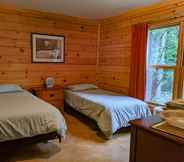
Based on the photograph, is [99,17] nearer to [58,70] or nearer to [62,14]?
[62,14]

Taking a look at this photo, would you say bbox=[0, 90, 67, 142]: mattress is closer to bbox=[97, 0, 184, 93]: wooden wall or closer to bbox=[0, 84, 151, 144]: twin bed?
bbox=[0, 84, 151, 144]: twin bed

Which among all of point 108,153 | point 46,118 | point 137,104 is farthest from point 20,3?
point 108,153

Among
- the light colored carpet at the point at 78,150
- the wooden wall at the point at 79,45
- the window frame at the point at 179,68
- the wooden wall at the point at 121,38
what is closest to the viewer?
the light colored carpet at the point at 78,150

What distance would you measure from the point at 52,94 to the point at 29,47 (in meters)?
1.14

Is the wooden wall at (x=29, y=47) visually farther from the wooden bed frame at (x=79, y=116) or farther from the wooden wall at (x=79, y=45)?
the wooden bed frame at (x=79, y=116)

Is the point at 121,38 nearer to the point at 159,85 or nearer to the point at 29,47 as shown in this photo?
the point at 159,85

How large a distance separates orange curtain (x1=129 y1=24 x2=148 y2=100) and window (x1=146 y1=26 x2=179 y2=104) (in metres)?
0.14

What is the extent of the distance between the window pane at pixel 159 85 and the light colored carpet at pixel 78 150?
984 mm

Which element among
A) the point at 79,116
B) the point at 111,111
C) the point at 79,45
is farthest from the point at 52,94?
the point at 111,111

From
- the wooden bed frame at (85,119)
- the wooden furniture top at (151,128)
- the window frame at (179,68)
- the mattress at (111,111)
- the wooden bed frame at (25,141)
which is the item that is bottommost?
the wooden bed frame at (85,119)

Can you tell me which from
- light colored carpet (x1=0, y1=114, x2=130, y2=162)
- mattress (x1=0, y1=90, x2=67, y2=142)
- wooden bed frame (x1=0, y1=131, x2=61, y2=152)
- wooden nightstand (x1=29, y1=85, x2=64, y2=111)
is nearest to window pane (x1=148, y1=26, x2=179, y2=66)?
light colored carpet (x1=0, y1=114, x2=130, y2=162)

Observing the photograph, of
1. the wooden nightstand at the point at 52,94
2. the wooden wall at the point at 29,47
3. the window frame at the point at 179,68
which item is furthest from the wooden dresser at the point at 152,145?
the wooden wall at the point at 29,47

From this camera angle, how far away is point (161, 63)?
11.1 ft

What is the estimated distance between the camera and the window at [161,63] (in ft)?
10.4
